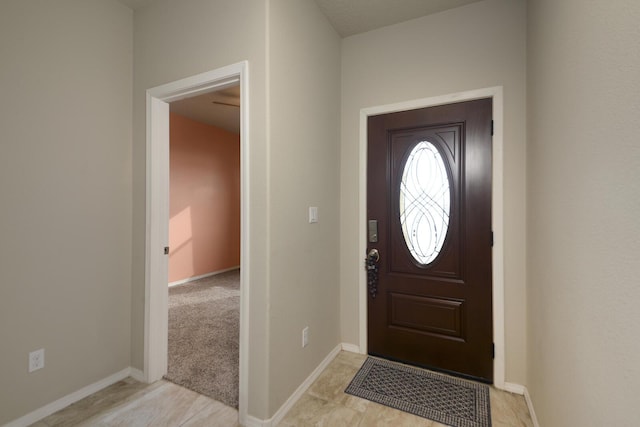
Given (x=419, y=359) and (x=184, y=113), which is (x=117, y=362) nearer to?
(x=419, y=359)

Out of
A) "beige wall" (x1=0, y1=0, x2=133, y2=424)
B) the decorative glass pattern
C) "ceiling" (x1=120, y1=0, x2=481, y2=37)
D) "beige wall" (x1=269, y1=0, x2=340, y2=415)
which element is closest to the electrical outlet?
"beige wall" (x1=0, y1=0, x2=133, y2=424)

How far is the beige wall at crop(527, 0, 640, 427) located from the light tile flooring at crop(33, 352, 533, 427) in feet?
1.11

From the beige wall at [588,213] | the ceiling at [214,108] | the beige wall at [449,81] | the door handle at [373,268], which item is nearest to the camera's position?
the beige wall at [588,213]

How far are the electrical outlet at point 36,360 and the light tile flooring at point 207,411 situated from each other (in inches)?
12.3

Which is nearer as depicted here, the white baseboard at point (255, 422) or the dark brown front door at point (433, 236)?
the white baseboard at point (255, 422)

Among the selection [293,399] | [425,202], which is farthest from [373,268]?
[293,399]

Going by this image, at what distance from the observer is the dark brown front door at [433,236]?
2098 mm

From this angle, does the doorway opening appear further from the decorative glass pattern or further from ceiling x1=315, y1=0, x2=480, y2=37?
the decorative glass pattern

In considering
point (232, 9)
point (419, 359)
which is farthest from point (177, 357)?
point (232, 9)

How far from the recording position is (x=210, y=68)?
1.83 m

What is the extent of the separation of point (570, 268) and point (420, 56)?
6.07 feet

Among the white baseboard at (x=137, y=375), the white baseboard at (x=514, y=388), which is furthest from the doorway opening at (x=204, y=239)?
the white baseboard at (x=514, y=388)

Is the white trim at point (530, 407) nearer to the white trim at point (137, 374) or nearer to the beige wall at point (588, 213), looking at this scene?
the beige wall at point (588, 213)

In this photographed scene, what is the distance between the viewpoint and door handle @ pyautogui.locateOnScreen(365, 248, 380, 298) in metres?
2.42
